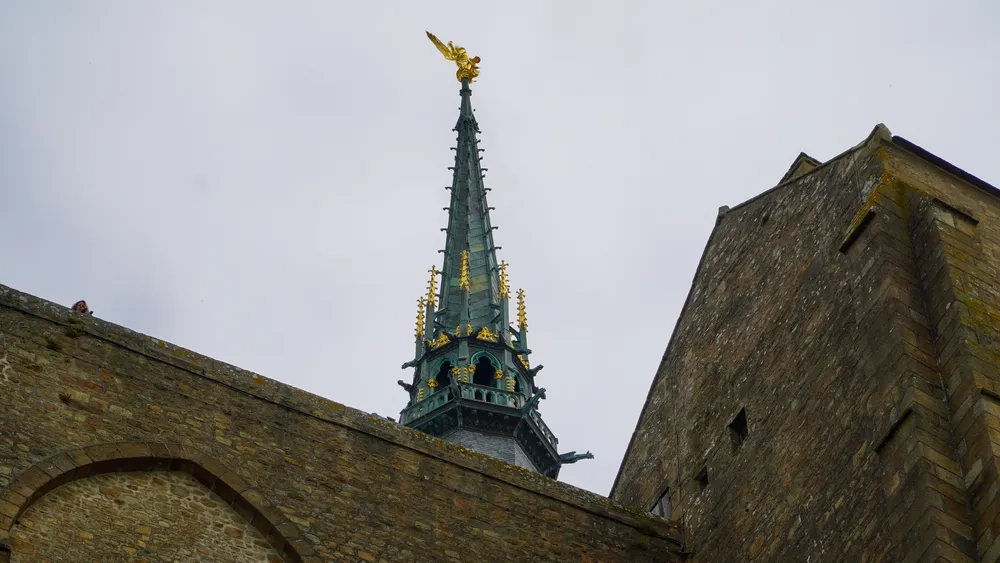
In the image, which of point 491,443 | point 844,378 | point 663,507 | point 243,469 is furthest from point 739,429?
point 491,443

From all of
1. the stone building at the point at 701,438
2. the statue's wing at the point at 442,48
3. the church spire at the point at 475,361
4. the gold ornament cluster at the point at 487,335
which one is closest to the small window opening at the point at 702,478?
the stone building at the point at 701,438

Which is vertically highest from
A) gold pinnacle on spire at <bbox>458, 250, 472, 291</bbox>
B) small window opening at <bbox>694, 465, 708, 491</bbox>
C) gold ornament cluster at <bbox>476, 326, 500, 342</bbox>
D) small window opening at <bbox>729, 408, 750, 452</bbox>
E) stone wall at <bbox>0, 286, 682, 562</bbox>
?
gold pinnacle on spire at <bbox>458, 250, 472, 291</bbox>

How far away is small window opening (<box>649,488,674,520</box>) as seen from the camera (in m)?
15.5

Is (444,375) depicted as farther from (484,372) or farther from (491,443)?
(491,443)

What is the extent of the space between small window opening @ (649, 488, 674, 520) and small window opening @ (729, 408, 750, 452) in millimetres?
1126

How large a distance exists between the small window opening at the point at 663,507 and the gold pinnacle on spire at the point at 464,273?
23.8 metres

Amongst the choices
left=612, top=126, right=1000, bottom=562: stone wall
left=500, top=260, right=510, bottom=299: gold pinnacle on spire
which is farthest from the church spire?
left=612, top=126, right=1000, bottom=562: stone wall

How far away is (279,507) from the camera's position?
13.3 meters

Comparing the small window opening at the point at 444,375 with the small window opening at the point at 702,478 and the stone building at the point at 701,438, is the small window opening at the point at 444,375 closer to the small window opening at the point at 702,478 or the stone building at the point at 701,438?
the stone building at the point at 701,438

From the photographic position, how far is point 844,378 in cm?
1298

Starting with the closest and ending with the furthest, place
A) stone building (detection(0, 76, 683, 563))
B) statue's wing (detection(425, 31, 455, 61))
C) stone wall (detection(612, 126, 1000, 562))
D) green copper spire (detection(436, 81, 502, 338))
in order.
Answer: stone wall (detection(612, 126, 1000, 562)) < stone building (detection(0, 76, 683, 563)) < green copper spire (detection(436, 81, 502, 338)) < statue's wing (detection(425, 31, 455, 61))

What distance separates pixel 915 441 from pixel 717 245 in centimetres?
566

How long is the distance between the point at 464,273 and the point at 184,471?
2706 cm

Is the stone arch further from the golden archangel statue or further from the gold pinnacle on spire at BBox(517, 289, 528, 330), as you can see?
the golden archangel statue
